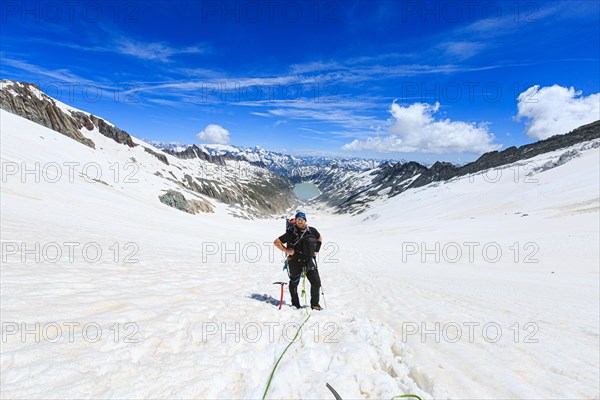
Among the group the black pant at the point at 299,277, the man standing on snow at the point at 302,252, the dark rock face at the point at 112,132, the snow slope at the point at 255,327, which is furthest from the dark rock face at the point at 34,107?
the black pant at the point at 299,277

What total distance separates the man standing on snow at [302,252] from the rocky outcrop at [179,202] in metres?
66.2

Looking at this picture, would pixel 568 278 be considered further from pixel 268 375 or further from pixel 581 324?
pixel 268 375

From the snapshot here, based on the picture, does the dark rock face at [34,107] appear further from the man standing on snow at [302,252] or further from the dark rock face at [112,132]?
A: the man standing on snow at [302,252]

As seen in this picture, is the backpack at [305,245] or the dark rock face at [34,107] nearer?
the backpack at [305,245]

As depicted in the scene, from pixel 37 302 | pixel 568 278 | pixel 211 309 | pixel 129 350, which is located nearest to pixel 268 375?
pixel 129 350


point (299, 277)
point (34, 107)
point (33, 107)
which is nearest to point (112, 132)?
point (34, 107)

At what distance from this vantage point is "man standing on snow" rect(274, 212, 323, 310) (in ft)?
27.1

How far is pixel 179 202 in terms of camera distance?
7450 cm

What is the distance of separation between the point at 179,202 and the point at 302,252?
240 feet

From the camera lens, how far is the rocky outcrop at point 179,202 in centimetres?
6944

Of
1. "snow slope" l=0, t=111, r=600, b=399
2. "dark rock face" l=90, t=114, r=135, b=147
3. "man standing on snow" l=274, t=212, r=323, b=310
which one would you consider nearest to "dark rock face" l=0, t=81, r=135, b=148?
"dark rock face" l=90, t=114, r=135, b=147

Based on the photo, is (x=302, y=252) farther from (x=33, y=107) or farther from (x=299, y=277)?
(x=33, y=107)

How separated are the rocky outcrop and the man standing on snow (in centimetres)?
6618

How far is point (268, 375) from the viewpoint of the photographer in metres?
4.56
